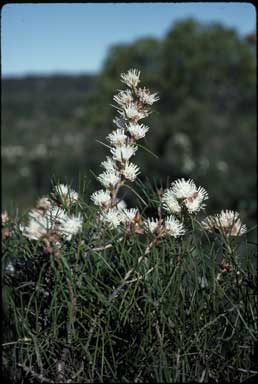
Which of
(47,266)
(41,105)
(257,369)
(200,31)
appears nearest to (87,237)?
(47,266)

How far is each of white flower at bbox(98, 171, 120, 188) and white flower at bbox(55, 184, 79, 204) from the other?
6 centimetres

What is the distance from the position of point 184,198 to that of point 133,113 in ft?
0.65

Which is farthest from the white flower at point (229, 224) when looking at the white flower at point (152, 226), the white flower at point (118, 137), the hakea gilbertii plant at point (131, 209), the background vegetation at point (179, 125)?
the background vegetation at point (179, 125)

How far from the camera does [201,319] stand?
1071mm

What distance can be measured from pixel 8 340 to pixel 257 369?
0.46 metres

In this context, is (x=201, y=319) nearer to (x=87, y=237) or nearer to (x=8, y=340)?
(x=87, y=237)

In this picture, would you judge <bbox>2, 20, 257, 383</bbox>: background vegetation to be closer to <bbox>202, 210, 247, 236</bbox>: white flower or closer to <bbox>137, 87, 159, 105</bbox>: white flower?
<bbox>202, 210, 247, 236</bbox>: white flower

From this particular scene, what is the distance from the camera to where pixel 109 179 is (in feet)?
3.95

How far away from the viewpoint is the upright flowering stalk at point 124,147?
3.89 ft

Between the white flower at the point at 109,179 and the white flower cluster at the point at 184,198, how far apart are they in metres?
0.09

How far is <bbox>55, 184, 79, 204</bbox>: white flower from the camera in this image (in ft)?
3.92

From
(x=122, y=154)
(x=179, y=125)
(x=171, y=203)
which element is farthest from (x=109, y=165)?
(x=179, y=125)

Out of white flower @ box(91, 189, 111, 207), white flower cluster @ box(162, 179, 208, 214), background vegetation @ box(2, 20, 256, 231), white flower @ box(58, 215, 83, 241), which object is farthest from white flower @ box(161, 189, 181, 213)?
background vegetation @ box(2, 20, 256, 231)

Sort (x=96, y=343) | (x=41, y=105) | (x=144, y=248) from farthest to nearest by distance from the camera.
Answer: (x=41, y=105) → (x=144, y=248) → (x=96, y=343)
